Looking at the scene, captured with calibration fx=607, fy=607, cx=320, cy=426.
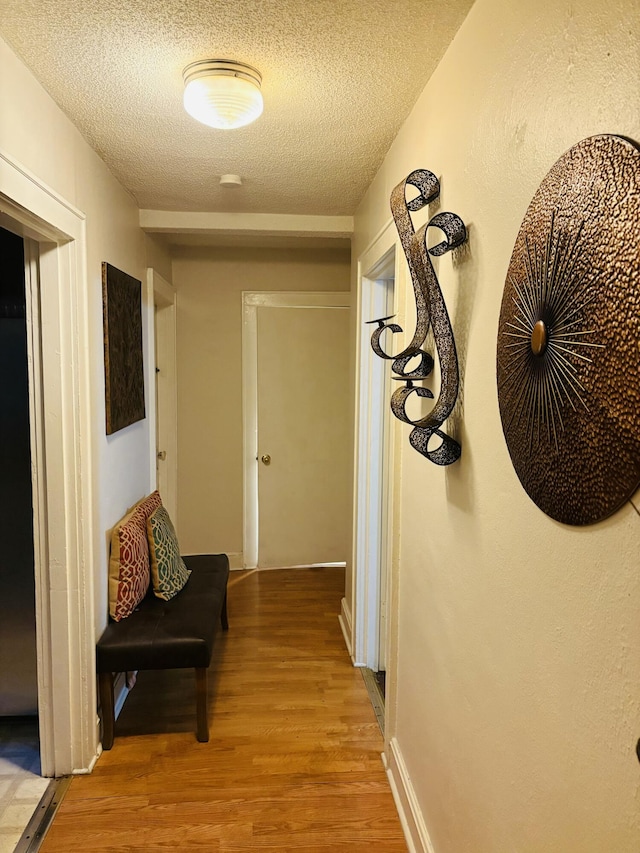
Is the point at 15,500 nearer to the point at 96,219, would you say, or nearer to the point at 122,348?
the point at 122,348

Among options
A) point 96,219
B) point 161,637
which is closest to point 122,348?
point 96,219

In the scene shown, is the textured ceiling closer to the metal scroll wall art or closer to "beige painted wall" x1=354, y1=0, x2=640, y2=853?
"beige painted wall" x1=354, y1=0, x2=640, y2=853

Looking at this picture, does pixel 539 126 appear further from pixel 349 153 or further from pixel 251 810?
pixel 251 810

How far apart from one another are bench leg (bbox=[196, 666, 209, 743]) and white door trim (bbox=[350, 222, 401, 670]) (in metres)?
0.88

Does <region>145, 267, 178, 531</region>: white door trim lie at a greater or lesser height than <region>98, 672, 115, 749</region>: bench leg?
greater

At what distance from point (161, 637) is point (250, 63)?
1999 millimetres

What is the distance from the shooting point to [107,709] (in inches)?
93.9

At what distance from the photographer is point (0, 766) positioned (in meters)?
2.24

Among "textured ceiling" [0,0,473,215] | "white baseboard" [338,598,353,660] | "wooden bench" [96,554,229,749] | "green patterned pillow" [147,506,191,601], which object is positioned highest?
"textured ceiling" [0,0,473,215]

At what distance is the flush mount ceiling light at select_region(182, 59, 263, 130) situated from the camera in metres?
1.59

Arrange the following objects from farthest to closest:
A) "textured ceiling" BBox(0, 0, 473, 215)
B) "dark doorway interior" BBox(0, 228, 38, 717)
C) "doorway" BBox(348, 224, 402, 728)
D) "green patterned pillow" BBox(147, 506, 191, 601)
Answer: "doorway" BBox(348, 224, 402, 728), "green patterned pillow" BBox(147, 506, 191, 601), "dark doorway interior" BBox(0, 228, 38, 717), "textured ceiling" BBox(0, 0, 473, 215)

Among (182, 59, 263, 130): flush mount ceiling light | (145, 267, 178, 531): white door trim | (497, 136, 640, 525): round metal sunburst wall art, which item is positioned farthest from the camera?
(145, 267, 178, 531): white door trim

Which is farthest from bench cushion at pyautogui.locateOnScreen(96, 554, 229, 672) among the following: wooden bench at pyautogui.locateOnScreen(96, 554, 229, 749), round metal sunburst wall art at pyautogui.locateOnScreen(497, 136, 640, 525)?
round metal sunburst wall art at pyautogui.locateOnScreen(497, 136, 640, 525)

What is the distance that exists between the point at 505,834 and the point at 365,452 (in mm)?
1940
